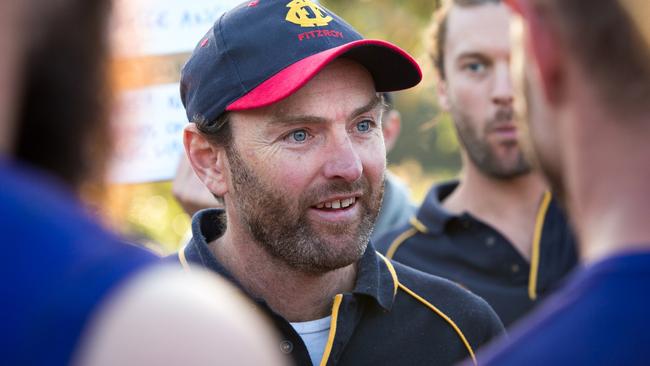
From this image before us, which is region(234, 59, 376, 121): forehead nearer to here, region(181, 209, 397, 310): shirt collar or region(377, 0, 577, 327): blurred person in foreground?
region(181, 209, 397, 310): shirt collar

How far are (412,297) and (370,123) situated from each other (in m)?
0.58

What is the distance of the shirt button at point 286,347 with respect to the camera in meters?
2.99

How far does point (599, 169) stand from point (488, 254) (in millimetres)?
2858

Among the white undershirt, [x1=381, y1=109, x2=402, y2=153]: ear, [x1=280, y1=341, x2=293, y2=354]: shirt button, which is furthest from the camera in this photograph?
[x1=381, y1=109, x2=402, y2=153]: ear

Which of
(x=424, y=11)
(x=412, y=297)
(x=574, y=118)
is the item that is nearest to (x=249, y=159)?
(x=412, y=297)

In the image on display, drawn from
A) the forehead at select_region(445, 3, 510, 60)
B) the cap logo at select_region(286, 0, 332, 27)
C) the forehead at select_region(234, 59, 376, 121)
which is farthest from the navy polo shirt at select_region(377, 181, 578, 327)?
the cap logo at select_region(286, 0, 332, 27)

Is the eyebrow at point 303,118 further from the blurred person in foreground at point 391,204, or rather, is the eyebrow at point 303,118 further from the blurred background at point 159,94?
the blurred person in foreground at point 391,204

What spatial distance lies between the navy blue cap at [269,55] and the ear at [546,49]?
1.50 metres

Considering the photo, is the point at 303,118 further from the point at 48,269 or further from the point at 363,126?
the point at 48,269

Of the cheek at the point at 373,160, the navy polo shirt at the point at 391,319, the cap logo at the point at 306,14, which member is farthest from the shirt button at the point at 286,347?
the cap logo at the point at 306,14

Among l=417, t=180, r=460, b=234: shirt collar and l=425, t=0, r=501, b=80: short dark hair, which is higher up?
l=425, t=0, r=501, b=80: short dark hair

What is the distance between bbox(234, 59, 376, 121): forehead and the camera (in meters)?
3.22

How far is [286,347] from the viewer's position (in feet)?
9.83

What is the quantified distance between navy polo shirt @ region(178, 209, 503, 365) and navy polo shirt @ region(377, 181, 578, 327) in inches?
33.4
